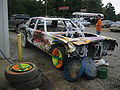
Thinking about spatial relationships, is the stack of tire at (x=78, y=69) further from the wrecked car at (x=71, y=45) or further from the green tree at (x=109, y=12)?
the green tree at (x=109, y=12)

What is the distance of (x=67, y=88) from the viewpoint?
3725 millimetres

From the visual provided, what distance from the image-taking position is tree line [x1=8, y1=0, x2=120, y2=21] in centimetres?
3203

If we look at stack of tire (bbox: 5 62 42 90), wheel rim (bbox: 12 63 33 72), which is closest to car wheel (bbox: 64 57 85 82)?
stack of tire (bbox: 5 62 42 90)

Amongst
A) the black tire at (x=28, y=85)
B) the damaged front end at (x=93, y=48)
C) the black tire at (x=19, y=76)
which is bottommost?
the black tire at (x=28, y=85)

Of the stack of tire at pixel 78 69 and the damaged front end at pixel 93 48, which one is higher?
the damaged front end at pixel 93 48

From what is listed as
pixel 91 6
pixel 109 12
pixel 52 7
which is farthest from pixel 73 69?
pixel 109 12

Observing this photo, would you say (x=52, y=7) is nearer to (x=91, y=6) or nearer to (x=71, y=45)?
(x=91, y=6)

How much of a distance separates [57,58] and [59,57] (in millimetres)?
137

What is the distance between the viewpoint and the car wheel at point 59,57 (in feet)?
14.8

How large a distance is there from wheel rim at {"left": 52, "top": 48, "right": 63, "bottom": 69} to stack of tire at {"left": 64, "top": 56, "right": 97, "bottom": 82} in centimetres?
31

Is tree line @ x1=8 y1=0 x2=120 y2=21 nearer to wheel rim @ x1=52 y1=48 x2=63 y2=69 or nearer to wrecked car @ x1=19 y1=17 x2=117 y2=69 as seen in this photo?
wrecked car @ x1=19 y1=17 x2=117 y2=69

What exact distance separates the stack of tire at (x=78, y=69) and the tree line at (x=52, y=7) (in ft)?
97.4

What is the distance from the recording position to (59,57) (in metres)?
4.69

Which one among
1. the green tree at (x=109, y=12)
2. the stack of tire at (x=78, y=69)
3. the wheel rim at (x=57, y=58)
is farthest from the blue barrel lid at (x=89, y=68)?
the green tree at (x=109, y=12)
